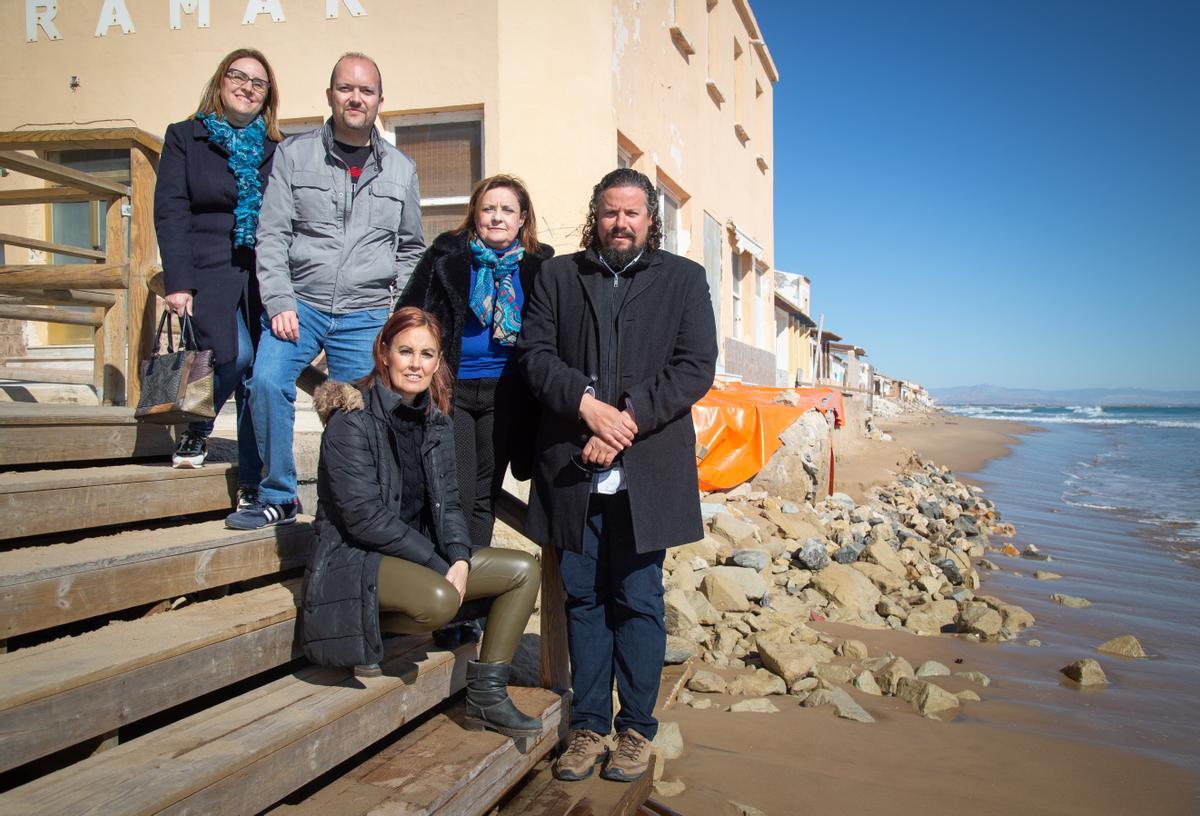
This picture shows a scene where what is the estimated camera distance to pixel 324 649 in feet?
7.45

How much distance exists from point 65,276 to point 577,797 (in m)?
3.82

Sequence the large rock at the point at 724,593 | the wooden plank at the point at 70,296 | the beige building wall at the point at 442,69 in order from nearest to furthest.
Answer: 1. the wooden plank at the point at 70,296
2. the large rock at the point at 724,593
3. the beige building wall at the point at 442,69

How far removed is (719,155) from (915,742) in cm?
843

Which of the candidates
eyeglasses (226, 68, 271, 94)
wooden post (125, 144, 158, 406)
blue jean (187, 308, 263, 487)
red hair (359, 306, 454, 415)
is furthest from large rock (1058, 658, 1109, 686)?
wooden post (125, 144, 158, 406)

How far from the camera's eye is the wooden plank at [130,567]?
201 centimetres

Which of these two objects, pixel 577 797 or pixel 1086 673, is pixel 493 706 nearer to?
pixel 577 797

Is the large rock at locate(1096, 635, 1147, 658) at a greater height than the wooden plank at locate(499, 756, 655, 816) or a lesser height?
lesser

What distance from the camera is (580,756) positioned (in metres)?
2.66

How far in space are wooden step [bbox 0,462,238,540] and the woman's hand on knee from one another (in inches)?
45.3

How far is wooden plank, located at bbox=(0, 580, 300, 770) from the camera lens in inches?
66.4

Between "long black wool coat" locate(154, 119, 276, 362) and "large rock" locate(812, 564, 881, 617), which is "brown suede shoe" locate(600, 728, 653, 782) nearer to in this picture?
"long black wool coat" locate(154, 119, 276, 362)

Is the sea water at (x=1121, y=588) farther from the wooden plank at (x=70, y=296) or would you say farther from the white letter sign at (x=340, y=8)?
the white letter sign at (x=340, y=8)

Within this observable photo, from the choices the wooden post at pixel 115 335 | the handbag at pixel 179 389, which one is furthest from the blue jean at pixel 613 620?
the wooden post at pixel 115 335

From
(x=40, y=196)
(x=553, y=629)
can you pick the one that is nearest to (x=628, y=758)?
(x=553, y=629)
